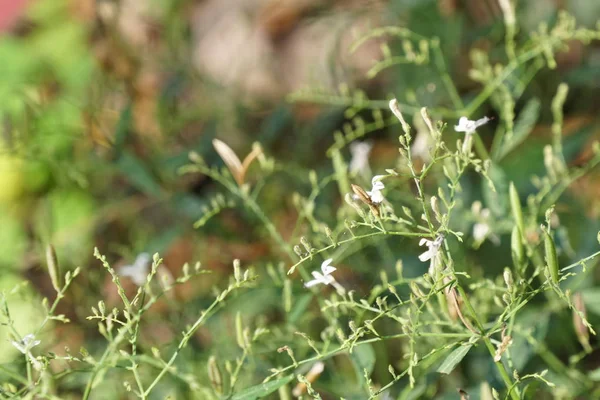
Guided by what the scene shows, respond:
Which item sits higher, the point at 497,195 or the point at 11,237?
the point at 497,195

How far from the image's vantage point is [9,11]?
178 cm

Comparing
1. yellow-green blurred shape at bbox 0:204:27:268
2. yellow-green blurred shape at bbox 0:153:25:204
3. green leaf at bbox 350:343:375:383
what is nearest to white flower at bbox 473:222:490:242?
green leaf at bbox 350:343:375:383

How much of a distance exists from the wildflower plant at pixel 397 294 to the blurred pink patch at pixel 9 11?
1095 mm

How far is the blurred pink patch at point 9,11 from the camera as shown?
1705 mm

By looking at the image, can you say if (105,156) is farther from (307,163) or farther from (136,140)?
(307,163)

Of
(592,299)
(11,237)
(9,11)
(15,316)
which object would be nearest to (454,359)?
(592,299)

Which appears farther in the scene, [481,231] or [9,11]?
[9,11]

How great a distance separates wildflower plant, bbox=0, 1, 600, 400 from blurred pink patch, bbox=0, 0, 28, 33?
1.09 meters

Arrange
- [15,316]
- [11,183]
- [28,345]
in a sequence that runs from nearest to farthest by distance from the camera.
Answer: [28,345], [15,316], [11,183]

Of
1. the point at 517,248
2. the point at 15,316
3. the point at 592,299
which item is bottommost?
the point at 15,316

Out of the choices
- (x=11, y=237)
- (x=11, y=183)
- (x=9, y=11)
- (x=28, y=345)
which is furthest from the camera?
(x=9, y=11)

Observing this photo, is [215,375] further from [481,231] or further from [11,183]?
[11,183]

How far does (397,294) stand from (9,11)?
61.6 inches

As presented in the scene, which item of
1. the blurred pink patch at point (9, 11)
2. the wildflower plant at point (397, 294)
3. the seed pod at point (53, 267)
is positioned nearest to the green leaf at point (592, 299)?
the wildflower plant at point (397, 294)
